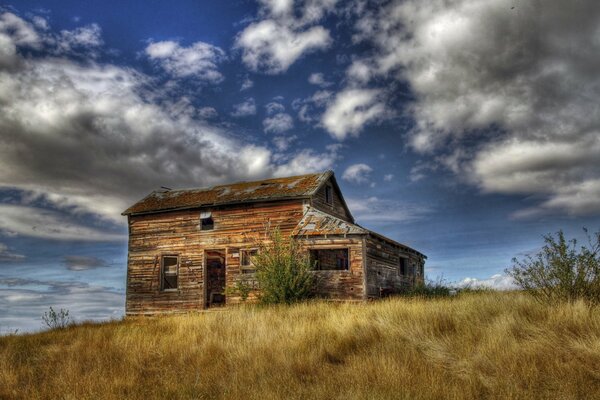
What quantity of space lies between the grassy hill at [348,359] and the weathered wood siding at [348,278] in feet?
18.5

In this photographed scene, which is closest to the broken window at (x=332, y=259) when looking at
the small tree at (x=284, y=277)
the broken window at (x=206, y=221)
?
the small tree at (x=284, y=277)

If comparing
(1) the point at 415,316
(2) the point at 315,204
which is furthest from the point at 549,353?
(2) the point at 315,204

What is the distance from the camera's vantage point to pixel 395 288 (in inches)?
830

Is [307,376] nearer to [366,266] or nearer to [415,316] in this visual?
[415,316]

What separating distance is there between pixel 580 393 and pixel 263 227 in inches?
595

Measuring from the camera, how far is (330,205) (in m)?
22.7

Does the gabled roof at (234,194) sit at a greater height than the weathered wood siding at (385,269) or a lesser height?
greater

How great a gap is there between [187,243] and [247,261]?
3396 mm

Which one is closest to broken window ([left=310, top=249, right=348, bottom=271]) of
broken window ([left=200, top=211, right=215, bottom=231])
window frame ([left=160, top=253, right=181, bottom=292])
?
broken window ([left=200, top=211, right=215, bottom=231])

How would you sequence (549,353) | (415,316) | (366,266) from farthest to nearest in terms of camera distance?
(366,266), (415,316), (549,353)

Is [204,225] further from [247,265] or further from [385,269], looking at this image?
[385,269]

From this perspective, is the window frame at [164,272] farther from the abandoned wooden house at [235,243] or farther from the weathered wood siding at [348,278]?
the weathered wood siding at [348,278]

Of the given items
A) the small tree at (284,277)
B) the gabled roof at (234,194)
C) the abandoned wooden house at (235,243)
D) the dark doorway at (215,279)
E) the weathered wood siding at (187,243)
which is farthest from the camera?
the dark doorway at (215,279)

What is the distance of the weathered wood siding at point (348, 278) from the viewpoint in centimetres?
1745
